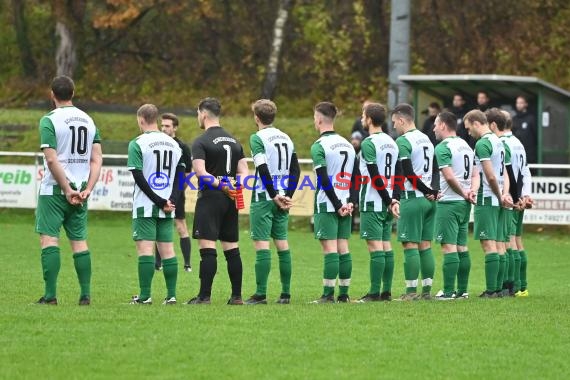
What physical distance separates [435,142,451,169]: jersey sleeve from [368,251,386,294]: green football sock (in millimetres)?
1217

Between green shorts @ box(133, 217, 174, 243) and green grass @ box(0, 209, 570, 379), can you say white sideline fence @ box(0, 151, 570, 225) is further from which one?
green shorts @ box(133, 217, 174, 243)

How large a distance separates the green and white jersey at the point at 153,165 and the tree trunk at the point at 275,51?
23050 mm

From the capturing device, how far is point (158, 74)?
39156mm

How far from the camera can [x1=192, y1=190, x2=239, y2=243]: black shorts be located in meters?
12.9

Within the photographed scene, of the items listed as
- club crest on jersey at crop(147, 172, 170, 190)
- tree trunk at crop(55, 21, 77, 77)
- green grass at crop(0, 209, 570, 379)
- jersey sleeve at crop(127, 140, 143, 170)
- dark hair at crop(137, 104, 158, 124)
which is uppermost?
tree trunk at crop(55, 21, 77, 77)

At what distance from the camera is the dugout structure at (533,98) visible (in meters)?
25.5

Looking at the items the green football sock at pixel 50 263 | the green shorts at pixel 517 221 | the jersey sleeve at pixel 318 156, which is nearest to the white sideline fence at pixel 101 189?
the green shorts at pixel 517 221

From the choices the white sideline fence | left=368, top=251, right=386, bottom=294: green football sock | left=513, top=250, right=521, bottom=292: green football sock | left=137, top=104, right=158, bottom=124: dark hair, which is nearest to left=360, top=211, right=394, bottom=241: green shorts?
left=368, top=251, right=386, bottom=294: green football sock

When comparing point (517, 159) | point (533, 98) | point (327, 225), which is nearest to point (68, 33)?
point (533, 98)

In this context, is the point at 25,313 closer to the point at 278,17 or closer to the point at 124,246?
the point at 124,246

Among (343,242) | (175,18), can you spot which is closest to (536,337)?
(343,242)

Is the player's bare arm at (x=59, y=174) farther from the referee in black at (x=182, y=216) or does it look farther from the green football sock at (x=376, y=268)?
the referee in black at (x=182, y=216)

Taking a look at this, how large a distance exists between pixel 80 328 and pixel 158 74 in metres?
28.7

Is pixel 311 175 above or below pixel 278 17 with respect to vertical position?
below
